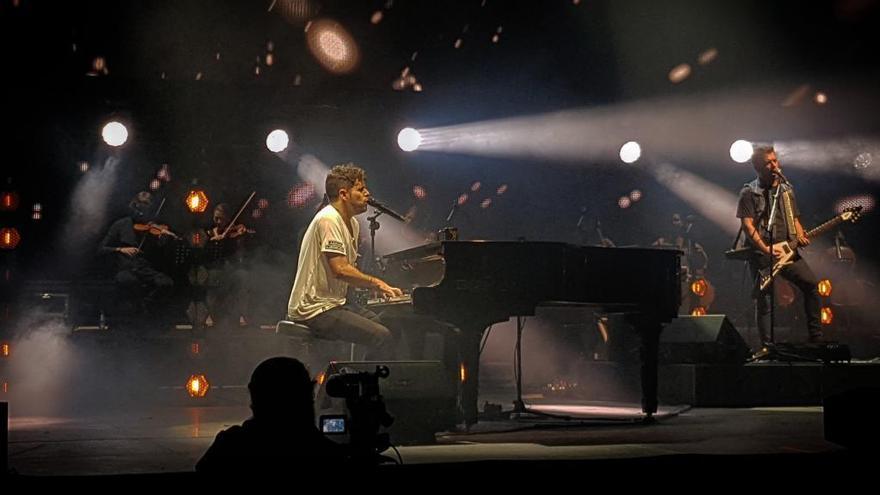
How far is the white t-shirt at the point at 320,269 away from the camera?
19.7 ft

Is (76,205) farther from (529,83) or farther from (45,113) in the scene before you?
(529,83)

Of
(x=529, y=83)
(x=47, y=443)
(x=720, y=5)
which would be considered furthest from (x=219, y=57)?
(x=47, y=443)

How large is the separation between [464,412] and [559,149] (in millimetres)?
7926

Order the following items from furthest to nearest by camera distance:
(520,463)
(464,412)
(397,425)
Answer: (464,412) → (397,425) → (520,463)

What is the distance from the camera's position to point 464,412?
20.1 feet

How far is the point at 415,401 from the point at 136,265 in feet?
18.5

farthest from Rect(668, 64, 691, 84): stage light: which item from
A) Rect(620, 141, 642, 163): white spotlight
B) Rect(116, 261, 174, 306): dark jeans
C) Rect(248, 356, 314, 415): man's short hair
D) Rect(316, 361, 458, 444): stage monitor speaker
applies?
Rect(248, 356, 314, 415): man's short hair

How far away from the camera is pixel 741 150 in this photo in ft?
41.0

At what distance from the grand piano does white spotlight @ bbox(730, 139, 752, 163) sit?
21.0ft

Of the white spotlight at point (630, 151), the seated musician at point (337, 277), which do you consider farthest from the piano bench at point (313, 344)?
the white spotlight at point (630, 151)

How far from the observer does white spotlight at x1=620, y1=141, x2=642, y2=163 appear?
12820 millimetres

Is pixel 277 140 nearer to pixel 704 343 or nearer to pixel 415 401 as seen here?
pixel 704 343

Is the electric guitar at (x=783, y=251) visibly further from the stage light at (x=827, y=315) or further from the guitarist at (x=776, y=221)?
the stage light at (x=827, y=315)

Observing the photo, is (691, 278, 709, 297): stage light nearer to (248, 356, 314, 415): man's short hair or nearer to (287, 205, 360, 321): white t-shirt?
(287, 205, 360, 321): white t-shirt
